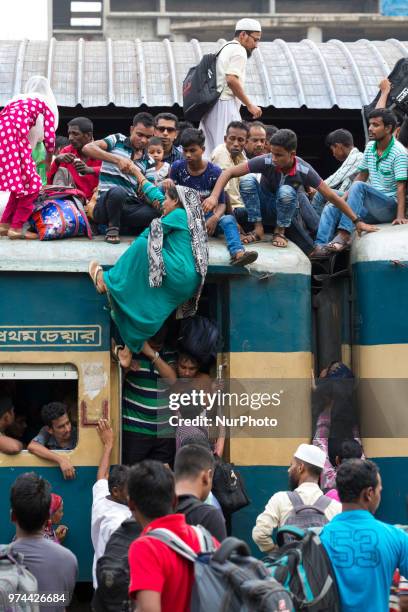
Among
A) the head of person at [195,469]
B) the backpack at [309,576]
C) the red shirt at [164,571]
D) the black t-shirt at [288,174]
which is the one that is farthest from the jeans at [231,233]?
the red shirt at [164,571]

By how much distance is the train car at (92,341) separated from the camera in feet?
26.2

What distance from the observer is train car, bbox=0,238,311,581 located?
26.2 feet

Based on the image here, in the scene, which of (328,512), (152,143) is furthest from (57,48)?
(328,512)

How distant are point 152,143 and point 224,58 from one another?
4.29 ft

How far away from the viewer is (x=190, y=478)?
5.36 metres

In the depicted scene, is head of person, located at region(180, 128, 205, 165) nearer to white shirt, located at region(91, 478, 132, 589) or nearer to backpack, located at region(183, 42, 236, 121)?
backpack, located at region(183, 42, 236, 121)

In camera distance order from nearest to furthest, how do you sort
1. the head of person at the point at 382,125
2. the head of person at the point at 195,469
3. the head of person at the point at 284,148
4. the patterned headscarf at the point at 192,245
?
the head of person at the point at 195,469 < the patterned headscarf at the point at 192,245 < the head of person at the point at 284,148 < the head of person at the point at 382,125

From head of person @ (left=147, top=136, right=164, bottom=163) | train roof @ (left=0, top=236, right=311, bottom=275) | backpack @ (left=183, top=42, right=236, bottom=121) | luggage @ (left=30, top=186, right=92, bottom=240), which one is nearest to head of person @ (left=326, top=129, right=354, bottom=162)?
backpack @ (left=183, top=42, right=236, bottom=121)

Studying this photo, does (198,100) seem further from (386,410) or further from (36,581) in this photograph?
(36,581)

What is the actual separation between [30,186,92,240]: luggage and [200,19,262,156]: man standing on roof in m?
1.96

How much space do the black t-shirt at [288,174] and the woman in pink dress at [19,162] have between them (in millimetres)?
1478

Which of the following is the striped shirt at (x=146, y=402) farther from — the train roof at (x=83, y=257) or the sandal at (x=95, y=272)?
the train roof at (x=83, y=257)

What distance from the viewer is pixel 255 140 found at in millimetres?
9844

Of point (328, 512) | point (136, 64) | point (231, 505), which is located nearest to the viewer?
point (328, 512)
